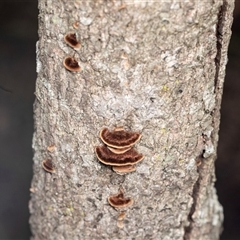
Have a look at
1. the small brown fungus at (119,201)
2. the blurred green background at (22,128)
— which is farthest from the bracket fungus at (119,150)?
the blurred green background at (22,128)

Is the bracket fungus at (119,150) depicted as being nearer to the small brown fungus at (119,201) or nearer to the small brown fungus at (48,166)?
the small brown fungus at (119,201)

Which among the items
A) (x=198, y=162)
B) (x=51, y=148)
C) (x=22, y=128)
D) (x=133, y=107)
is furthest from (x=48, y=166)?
(x=22, y=128)

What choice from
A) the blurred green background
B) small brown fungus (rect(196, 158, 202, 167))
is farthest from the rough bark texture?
the blurred green background

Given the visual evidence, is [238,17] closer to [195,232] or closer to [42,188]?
[195,232]

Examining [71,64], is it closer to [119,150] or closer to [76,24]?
[76,24]

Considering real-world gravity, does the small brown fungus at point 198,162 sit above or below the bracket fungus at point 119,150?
above
